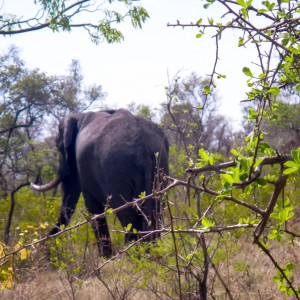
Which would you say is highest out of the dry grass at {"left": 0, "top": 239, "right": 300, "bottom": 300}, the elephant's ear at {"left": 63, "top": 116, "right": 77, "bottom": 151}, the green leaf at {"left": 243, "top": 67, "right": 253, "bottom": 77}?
the elephant's ear at {"left": 63, "top": 116, "right": 77, "bottom": 151}

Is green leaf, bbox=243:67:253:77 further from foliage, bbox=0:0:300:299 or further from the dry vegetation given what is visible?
the dry vegetation

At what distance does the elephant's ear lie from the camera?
9.44 metres

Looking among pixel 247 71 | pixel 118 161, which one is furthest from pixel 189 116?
pixel 247 71

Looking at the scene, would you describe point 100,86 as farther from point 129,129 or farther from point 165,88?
point 165,88

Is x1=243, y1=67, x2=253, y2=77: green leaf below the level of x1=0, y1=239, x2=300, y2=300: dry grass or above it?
above

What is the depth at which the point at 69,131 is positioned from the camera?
9.48 m

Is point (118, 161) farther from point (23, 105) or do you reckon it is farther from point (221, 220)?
point (23, 105)

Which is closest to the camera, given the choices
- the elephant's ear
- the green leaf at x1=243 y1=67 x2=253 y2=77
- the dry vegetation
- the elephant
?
the green leaf at x1=243 y1=67 x2=253 y2=77

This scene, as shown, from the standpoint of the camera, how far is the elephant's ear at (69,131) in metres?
9.44

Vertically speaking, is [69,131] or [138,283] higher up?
[69,131]

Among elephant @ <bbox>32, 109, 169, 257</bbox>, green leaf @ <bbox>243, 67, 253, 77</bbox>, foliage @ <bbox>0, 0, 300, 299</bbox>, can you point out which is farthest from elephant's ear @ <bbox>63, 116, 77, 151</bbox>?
green leaf @ <bbox>243, 67, 253, 77</bbox>

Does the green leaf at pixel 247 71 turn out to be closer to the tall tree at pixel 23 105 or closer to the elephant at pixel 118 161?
the elephant at pixel 118 161

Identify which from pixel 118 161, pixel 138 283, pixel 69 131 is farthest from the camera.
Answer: pixel 69 131

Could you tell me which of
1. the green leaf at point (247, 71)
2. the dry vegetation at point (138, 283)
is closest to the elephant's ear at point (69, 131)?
the dry vegetation at point (138, 283)
